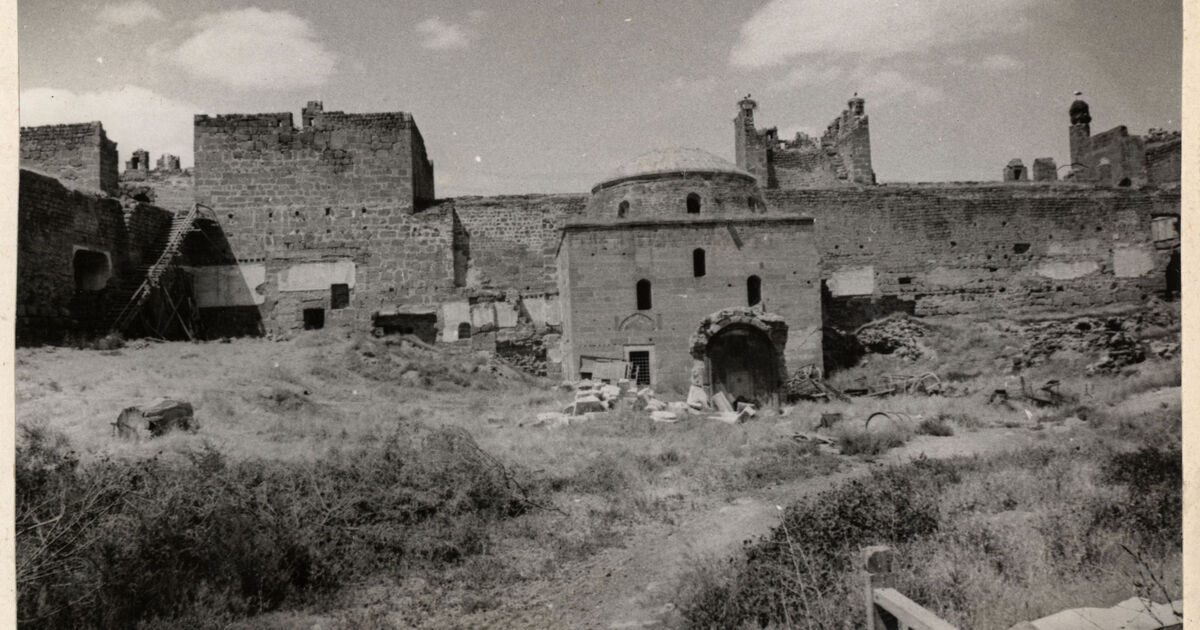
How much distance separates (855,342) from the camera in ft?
82.6

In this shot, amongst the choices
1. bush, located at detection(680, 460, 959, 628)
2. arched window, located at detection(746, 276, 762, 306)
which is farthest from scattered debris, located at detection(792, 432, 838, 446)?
arched window, located at detection(746, 276, 762, 306)

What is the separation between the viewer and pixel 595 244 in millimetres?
21031

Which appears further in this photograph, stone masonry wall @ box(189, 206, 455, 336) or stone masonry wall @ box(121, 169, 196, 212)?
stone masonry wall @ box(121, 169, 196, 212)

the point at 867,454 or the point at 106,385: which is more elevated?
the point at 106,385

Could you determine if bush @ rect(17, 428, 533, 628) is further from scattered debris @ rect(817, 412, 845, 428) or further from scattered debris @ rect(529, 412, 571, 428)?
scattered debris @ rect(817, 412, 845, 428)

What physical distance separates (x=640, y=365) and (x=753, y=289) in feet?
13.7

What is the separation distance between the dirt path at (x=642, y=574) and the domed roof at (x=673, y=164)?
48.6 feet

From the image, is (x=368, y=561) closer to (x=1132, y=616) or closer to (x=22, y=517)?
(x=22, y=517)

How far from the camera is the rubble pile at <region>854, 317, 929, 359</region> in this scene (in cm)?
2495

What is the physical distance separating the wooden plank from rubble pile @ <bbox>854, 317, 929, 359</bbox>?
22537 millimetres

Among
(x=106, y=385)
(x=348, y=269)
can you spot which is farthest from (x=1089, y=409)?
(x=348, y=269)

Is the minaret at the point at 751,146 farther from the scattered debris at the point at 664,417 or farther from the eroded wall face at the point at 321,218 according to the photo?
the scattered debris at the point at 664,417

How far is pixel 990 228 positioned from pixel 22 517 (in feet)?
101

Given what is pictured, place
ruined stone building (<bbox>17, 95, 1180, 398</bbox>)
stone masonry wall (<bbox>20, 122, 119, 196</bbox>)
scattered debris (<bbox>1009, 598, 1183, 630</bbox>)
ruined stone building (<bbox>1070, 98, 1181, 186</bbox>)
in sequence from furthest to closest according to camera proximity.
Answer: ruined stone building (<bbox>1070, 98, 1181, 186</bbox>), stone masonry wall (<bbox>20, 122, 119, 196</bbox>), ruined stone building (<bbox>17, 95, 1180, 398</bbox>), scattered debris (<bbox>1009, 598, 1183, 630</bbox>)
